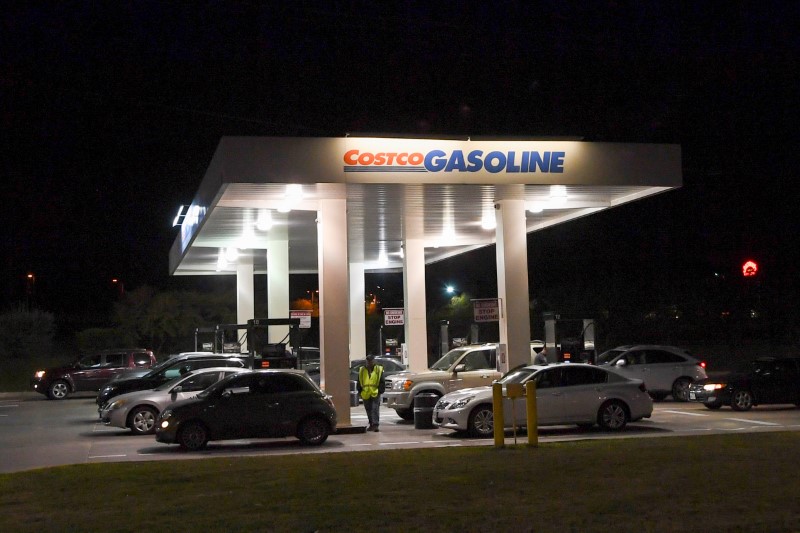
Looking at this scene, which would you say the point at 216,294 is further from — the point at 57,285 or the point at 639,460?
the point at 639,460

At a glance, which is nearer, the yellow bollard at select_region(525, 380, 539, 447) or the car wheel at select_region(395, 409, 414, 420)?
the yellow bollard at select_region(525, 380, 539, 447)

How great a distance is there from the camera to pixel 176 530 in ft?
27.5

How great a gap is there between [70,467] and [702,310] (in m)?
44.3

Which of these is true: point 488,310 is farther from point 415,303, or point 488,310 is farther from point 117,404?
point 117,404

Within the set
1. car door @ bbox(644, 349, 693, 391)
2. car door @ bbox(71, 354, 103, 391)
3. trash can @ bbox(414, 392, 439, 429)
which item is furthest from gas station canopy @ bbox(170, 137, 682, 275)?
car door @ bbox(71, 354, 103, 391)

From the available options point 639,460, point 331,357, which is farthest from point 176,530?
point 331,357

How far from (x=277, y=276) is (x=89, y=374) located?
28.3 ft

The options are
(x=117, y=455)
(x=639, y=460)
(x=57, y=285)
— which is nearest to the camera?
(x=639, y=460)

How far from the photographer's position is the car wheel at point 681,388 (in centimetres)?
2672

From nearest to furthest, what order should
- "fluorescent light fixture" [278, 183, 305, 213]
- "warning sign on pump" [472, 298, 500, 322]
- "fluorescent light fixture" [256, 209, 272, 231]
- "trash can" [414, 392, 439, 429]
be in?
"fluorescent light fixture" [278, 183, 305, 213], "trash can" [414, 392, 439, 429], "warning sign on pump" [472, 298, 500, 322], "fluorescent light fixture" [256, 209, 272, 231]

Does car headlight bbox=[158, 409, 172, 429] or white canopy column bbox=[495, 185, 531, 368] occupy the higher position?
white canopy column bbox=[495, 185, 531, 368]

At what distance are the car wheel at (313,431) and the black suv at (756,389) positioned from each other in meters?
11.0

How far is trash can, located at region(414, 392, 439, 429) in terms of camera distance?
786 inches

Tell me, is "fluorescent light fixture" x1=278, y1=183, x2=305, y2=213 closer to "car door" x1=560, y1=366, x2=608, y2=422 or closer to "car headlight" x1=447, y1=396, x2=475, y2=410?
"car headlight" x1=447, y1=396, x2=475, y2=410
